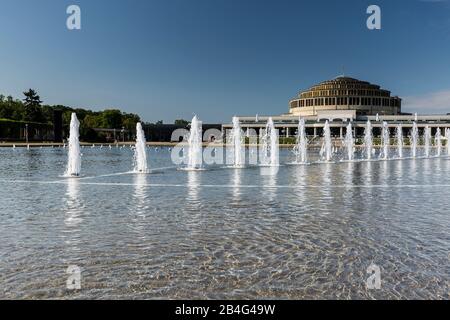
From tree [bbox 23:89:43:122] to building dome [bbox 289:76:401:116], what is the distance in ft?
262

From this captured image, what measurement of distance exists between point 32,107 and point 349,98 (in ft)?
305

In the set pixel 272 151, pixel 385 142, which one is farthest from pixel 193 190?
pixel 385 142

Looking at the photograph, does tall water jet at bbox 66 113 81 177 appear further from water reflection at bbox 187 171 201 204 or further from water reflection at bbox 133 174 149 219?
water reflection at bbox 187 171 201 204

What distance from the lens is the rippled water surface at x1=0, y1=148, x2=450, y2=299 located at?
6.89m

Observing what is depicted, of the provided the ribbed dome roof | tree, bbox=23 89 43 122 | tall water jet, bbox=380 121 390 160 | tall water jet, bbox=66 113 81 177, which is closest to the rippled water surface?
tall water jet, bbox=66 113 81 177

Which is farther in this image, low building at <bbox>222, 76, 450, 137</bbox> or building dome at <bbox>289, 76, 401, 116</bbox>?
building dome at <bbox>289, 76, 401, 116</bbox>

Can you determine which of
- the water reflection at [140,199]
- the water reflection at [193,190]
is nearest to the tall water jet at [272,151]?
the water reflection at [193,190]

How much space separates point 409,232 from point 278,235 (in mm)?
2763

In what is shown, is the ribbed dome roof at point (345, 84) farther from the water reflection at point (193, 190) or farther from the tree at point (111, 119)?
the water reflection at point (193, 190)

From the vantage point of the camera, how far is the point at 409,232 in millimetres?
10398

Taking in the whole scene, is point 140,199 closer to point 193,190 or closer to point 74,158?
point 193,190

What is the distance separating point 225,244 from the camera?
9344 millimetres
